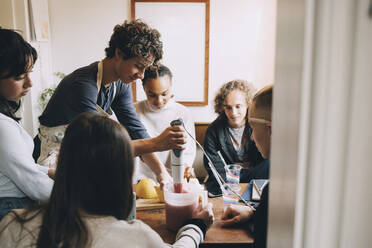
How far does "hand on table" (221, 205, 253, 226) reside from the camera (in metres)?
1.06

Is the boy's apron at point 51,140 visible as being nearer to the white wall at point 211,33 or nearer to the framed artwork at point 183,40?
the framed artwork at point 183,40

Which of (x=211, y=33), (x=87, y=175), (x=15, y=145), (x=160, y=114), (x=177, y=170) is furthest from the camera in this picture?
(x=211, y=33)

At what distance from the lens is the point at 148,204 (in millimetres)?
1238

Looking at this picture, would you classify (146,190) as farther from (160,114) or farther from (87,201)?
(160,114)

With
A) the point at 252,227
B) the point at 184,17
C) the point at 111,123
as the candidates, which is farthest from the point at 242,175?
the point at 184,17

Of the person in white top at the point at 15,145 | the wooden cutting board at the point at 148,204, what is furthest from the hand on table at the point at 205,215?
the person in white top at the point at 15,145

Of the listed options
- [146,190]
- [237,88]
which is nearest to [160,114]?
[237,88]

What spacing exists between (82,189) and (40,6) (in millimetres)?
2861

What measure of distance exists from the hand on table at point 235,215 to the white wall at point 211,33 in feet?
7.53

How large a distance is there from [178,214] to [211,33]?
265cm

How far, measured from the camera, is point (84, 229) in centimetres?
69

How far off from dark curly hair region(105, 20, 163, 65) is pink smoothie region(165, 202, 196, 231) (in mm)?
774

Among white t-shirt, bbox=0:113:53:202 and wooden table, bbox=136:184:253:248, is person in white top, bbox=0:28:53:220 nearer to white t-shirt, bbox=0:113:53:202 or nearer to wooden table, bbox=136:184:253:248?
white t-shirt, bbox=0:113:53:202

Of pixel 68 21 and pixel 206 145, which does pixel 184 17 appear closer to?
pixel 68 21
